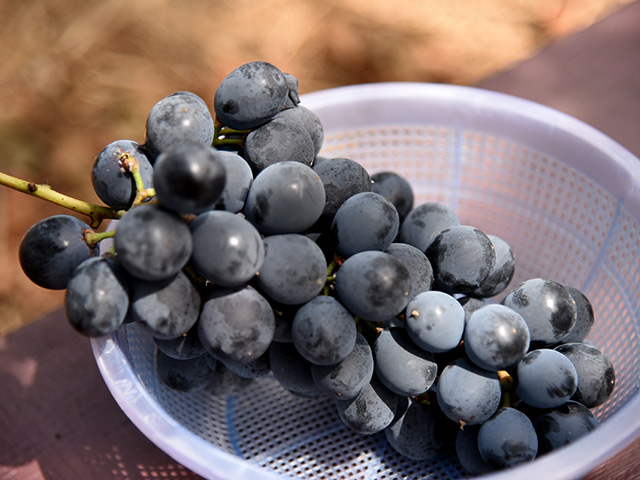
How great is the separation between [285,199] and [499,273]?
0.33 meters

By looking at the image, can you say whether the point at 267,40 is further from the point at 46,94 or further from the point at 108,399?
the point at 108,399

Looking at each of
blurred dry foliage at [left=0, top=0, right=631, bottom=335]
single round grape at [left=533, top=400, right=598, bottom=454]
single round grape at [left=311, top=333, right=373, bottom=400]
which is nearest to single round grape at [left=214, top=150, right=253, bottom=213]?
single round grape at [left=311, top=333, right=373, bottom=400]

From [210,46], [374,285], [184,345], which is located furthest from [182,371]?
[210,46]

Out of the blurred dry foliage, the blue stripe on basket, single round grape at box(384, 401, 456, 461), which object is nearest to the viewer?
single round grape at box(384, 401, 456, 461)

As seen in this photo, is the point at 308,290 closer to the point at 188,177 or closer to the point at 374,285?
the point at 374,285

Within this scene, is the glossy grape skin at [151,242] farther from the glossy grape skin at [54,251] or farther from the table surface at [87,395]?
the table surface at [87,395]

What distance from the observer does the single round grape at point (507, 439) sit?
722mm

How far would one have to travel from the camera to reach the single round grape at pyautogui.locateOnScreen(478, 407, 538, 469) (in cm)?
72

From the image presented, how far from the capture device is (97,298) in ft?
2.09

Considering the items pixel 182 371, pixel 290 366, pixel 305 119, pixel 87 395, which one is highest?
pixel 305 119

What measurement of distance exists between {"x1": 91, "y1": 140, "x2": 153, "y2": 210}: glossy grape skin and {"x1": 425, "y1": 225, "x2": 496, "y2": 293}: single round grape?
0.37 metres

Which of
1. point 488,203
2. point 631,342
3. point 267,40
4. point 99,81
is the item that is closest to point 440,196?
point 488,203

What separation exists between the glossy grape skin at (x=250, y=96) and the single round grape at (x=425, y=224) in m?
0.26

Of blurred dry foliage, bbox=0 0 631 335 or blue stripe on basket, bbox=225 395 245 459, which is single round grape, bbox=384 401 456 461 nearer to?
blue stripe on basket, bbox=225 395 245 459
